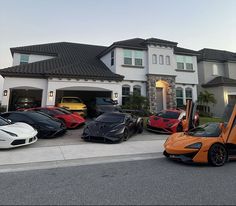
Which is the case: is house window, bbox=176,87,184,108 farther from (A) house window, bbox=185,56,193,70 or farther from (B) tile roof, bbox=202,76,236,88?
(B) tile roof, bbox=202,76,236,88

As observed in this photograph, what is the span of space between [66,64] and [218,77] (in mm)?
18400

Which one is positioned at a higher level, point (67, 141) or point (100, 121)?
point (100, 121)

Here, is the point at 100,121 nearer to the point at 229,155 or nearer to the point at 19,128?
the point at 19,128

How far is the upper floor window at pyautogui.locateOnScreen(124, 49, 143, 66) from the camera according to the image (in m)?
18.7

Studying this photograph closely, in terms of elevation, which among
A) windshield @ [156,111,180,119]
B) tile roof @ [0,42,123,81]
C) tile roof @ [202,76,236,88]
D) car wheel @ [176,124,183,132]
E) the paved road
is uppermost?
tile roof @ [0,42,123,81]

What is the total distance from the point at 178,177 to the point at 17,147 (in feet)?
19.4

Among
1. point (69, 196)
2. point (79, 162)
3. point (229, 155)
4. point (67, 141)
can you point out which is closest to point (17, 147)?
point (67, 141)

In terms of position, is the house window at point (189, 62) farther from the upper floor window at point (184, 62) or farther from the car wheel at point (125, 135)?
the car wheel at point (125, 135)

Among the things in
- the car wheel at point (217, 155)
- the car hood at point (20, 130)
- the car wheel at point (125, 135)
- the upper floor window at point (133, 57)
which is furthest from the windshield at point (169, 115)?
the upper floor window at point (133, 57)

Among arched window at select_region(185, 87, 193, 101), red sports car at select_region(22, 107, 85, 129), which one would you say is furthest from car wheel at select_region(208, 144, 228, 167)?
arched window at select_region(185, 87, 193, 101)

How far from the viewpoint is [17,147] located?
7.06 meters

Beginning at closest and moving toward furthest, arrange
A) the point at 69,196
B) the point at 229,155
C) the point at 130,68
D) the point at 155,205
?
the point at 155,205 → the point at 69,196 → the point at 229,155 → the point at 130,68

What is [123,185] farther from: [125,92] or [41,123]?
[125,92]

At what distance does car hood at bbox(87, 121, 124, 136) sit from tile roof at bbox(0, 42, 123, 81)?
8504 millimetres
